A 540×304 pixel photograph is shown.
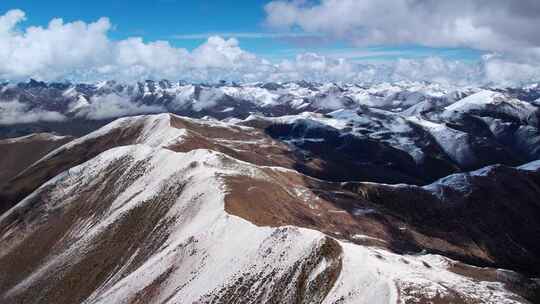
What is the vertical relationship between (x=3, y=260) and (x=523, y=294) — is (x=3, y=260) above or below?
below

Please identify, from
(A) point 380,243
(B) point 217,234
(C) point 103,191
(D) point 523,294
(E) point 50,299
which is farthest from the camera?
(C) point 103,191

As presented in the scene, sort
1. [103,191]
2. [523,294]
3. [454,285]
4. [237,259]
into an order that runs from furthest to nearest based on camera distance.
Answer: [103,191] → [237,259] → [523,294] → [454,285]

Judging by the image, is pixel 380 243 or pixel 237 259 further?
pixel 380 243

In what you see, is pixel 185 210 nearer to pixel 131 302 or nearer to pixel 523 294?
pixel 131 302

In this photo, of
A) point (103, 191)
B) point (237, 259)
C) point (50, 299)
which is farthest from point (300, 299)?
point (103, 191)

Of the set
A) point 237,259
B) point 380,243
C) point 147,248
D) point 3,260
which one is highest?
point 237,259

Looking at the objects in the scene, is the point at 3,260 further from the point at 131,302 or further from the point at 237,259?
the point at 237,259

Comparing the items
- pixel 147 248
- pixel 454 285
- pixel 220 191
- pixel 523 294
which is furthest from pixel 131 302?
pixel 523 294

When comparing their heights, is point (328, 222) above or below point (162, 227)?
below

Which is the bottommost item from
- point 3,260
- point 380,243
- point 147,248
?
point 380,243
